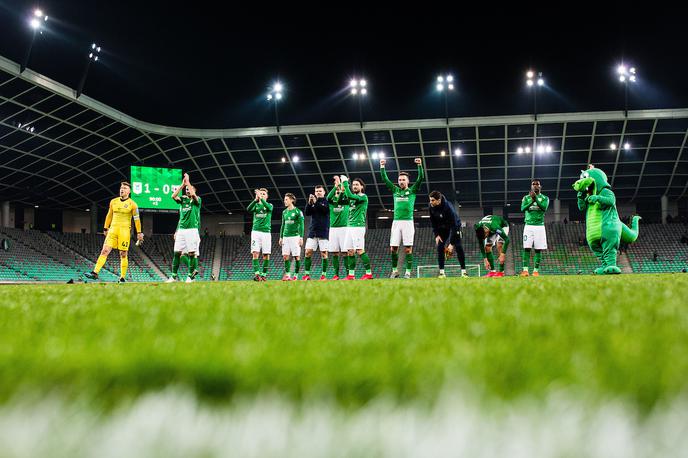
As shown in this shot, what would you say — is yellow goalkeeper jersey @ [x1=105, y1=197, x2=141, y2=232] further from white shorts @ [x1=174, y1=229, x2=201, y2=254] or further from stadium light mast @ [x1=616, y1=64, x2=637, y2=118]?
stadium light mast @ [x1=616, y1=64, x2=637, y2=118]

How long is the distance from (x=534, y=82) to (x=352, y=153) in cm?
1282

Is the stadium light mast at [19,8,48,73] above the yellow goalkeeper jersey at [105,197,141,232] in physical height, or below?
above

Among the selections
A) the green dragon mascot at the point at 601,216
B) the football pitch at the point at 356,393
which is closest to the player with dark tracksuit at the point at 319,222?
the green dragon mascot at the point at 601,216

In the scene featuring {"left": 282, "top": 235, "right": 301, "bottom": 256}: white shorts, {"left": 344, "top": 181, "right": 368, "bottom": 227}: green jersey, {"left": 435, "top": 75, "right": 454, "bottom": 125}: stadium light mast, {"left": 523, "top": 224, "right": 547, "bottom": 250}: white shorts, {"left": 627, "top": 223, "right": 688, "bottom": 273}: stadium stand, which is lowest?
{"left": 282, "top": 235, "right": 301, "bottom": 256}: white shorts

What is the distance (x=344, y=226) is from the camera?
1320cm

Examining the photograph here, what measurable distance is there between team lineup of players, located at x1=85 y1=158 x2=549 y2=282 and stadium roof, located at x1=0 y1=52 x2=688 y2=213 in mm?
19034

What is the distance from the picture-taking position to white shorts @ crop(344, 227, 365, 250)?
12.0 metres

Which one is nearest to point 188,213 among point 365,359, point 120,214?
point 120,214

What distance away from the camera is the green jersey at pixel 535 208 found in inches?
491

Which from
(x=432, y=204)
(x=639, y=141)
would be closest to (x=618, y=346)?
(x=432, y=204)

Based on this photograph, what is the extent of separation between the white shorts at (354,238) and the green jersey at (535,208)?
448 cm

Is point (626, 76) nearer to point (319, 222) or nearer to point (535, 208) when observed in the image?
point (535, 208)

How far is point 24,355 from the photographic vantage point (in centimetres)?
114

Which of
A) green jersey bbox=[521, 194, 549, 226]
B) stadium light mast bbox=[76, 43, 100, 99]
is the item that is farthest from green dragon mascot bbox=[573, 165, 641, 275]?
stadium light mast bbox=[76, 43, 100, 99]
